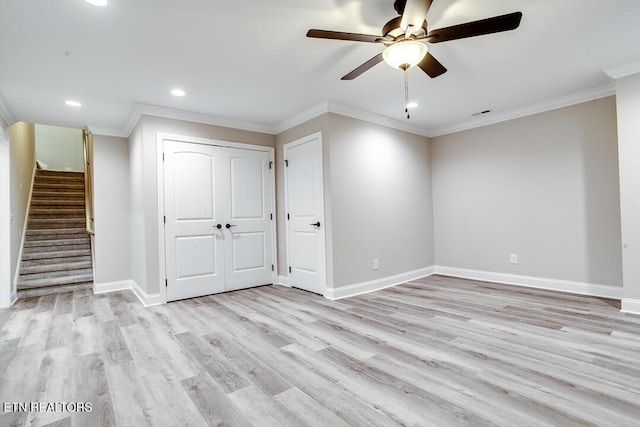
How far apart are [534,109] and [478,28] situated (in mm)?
2944

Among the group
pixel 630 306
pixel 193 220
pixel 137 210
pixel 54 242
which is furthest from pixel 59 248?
pixel 630 306

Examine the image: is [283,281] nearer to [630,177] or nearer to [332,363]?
[332,363]

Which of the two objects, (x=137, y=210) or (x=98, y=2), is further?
(x=137, y=210)

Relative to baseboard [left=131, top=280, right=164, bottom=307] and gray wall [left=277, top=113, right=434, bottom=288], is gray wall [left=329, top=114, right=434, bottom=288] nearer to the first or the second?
gray wall [left=277, top=113, right=434, bottom=288]

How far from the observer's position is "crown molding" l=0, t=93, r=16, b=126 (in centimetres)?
349

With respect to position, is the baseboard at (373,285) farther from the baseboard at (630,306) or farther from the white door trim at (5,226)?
the white door trim at (5,226)

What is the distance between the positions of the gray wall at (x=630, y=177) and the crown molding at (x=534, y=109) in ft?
1.81

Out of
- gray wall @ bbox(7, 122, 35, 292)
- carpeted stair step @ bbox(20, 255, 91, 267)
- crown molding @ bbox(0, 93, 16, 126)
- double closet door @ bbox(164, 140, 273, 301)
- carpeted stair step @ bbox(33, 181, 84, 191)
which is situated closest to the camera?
crown molding @ bbox(0, 93, 16, 126)

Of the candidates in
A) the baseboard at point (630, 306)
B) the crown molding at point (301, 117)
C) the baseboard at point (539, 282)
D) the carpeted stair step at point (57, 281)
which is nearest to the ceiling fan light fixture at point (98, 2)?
the crown molding at point (301, 117)

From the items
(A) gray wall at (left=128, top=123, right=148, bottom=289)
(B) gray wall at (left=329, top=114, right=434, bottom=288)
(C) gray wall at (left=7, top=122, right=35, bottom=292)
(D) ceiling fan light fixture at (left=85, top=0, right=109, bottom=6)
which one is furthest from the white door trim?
(B) gray wall at (left=329, top=114, right=434, bottom=288)

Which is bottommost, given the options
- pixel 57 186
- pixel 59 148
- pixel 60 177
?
pixel 57 186

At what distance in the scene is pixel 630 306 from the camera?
304 centimetres

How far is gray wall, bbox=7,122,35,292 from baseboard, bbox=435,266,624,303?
626 cm

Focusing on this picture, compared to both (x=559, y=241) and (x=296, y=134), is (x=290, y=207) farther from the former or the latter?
(x=559, y=241)
